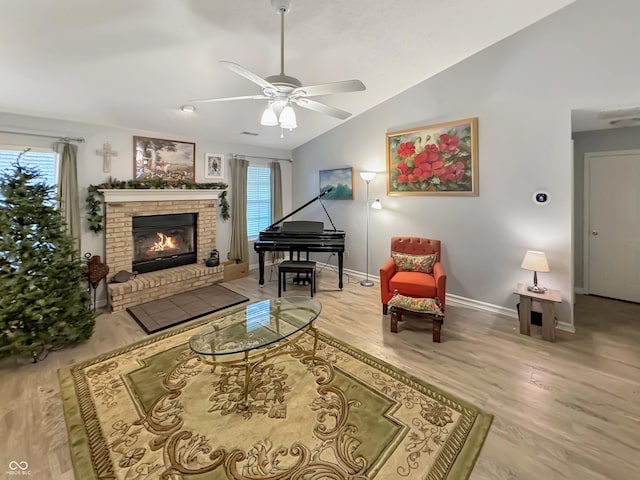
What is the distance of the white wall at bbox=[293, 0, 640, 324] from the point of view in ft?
9.61

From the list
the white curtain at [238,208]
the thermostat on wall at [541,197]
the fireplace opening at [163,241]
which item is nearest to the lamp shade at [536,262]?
the thermostat on wall at [541,197]

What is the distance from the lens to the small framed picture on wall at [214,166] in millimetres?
5215

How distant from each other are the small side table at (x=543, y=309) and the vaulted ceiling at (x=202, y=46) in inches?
115

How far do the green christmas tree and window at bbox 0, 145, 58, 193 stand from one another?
0.71 m

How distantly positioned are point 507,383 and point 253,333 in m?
2.19

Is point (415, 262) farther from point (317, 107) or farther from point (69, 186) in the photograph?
point (69, 186)

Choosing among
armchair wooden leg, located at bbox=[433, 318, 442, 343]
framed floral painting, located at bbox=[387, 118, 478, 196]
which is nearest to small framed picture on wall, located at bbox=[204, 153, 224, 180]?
framed floral painting, located at bbox=[387, 118, 478, 196]

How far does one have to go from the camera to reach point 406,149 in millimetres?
4504

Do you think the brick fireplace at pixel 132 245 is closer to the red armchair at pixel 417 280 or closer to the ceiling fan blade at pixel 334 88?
the red armchair at pixel 417 280

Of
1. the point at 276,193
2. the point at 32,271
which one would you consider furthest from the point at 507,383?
the point at 276,193

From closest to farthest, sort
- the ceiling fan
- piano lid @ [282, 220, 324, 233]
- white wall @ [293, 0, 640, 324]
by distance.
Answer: the ceiling fan, white wall @ [293, 0, 640, 324], piano lid @ [282, 220, 324, 233]

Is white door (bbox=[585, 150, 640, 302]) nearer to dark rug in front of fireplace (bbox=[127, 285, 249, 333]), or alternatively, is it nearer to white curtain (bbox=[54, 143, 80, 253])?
dark rug in front of fireplace (bbox=[127, 285, 249, 333])

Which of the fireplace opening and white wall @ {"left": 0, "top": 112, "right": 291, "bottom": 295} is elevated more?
white wall @ {"left": 0, "top": 112, "right": 291, "bottom": 295}

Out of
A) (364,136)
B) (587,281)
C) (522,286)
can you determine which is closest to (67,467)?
(522,286)
